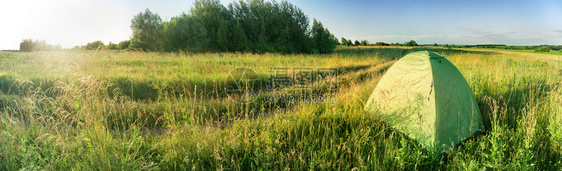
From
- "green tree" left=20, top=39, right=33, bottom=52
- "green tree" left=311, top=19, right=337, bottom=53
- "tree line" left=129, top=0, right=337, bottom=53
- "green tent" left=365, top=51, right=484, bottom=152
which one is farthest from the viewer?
"green tree" left=20, top=39, right=33, bottom=52

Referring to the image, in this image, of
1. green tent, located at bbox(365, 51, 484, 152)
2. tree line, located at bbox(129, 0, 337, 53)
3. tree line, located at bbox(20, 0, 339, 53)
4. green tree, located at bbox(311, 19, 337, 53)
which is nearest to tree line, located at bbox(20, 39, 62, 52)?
tree line, located at bbox(20, 0, 339, 53)

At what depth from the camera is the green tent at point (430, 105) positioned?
3.92 m

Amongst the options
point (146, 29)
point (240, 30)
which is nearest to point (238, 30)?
point (240, 30)

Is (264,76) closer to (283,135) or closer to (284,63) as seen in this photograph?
(284,63)

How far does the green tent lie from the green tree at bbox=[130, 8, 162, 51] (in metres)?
29.6

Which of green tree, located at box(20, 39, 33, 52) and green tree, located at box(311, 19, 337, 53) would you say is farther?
green tree, located at box(20, 39, 33, 52)

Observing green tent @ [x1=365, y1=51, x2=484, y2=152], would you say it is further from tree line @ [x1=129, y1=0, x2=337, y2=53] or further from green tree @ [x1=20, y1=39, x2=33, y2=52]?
green tree @ [x1=20, y1=39, x2=33, y2=52]

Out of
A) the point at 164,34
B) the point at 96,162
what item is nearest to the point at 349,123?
the point at 96,162

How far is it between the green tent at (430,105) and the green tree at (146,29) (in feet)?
97.0

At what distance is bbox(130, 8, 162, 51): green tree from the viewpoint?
1110 inches

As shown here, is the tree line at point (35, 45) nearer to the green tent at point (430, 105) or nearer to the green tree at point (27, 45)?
the green tree at point (27, 45)

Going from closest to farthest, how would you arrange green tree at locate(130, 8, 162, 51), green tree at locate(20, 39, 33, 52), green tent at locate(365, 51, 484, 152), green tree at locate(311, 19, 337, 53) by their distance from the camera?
green tent at locate(365, 51, 484, 152) < green tree at locate(311, 19, 337, 53) < green tree at locate(130, 8, 162, 51) < green tree at locate(20, 39, 33, 52)

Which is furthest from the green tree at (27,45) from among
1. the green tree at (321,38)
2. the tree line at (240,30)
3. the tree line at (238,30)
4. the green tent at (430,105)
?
the green tent at (430,105)

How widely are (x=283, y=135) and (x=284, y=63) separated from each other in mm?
10340
